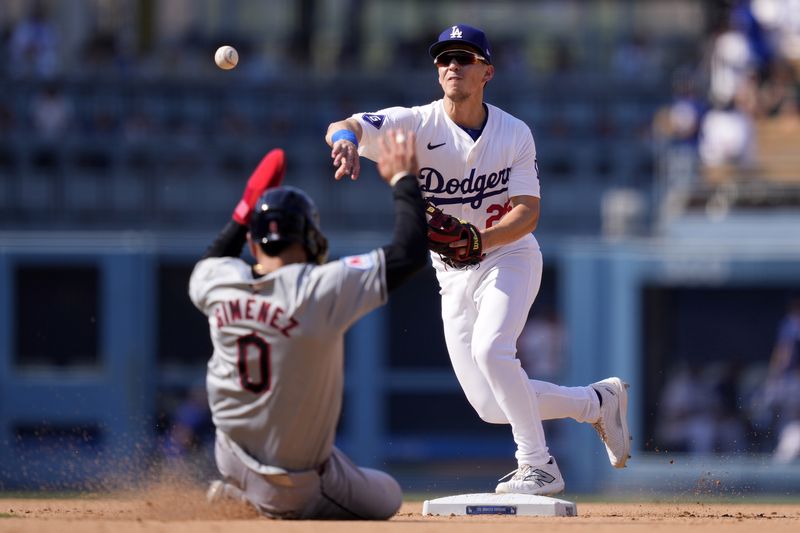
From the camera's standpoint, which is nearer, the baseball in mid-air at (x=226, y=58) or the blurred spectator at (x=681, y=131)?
the baseball in mid-air at (x=226, y=58)

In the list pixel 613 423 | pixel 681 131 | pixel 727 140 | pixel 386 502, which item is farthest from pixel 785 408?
pixel 386 502

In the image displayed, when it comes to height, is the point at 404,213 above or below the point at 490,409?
above

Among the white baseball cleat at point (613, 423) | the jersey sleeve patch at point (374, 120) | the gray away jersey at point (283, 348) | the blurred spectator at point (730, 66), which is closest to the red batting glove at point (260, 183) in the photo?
the gray away jersey at point (283, 348)

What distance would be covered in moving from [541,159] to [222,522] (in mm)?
9423

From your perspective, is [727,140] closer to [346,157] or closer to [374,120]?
[374,120]

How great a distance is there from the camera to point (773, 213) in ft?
44.4

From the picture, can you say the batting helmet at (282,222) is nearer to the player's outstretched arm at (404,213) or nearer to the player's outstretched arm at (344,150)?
the player's outstretched arm at (404,213)

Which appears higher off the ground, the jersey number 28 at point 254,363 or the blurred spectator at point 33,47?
the blurred spectator at point 33,47

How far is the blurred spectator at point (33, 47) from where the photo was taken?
15.1 m

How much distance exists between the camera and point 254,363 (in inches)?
190

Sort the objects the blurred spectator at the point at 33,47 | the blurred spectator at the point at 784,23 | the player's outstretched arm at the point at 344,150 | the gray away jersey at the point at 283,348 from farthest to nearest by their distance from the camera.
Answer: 1. the blurred spectator at the point at 784,23
2. the blurred spectator at the point at 33,47
3. the player's outstretched arm at the point at 344,150
4. the gray away jersey at the point at 283,348

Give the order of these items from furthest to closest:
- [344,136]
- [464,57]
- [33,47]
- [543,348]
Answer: [33,47] → [543,348] → [464,57] → [344,136]

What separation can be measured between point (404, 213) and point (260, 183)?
2.03 feet

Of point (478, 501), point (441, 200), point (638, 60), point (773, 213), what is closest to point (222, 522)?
point (478, 501)
